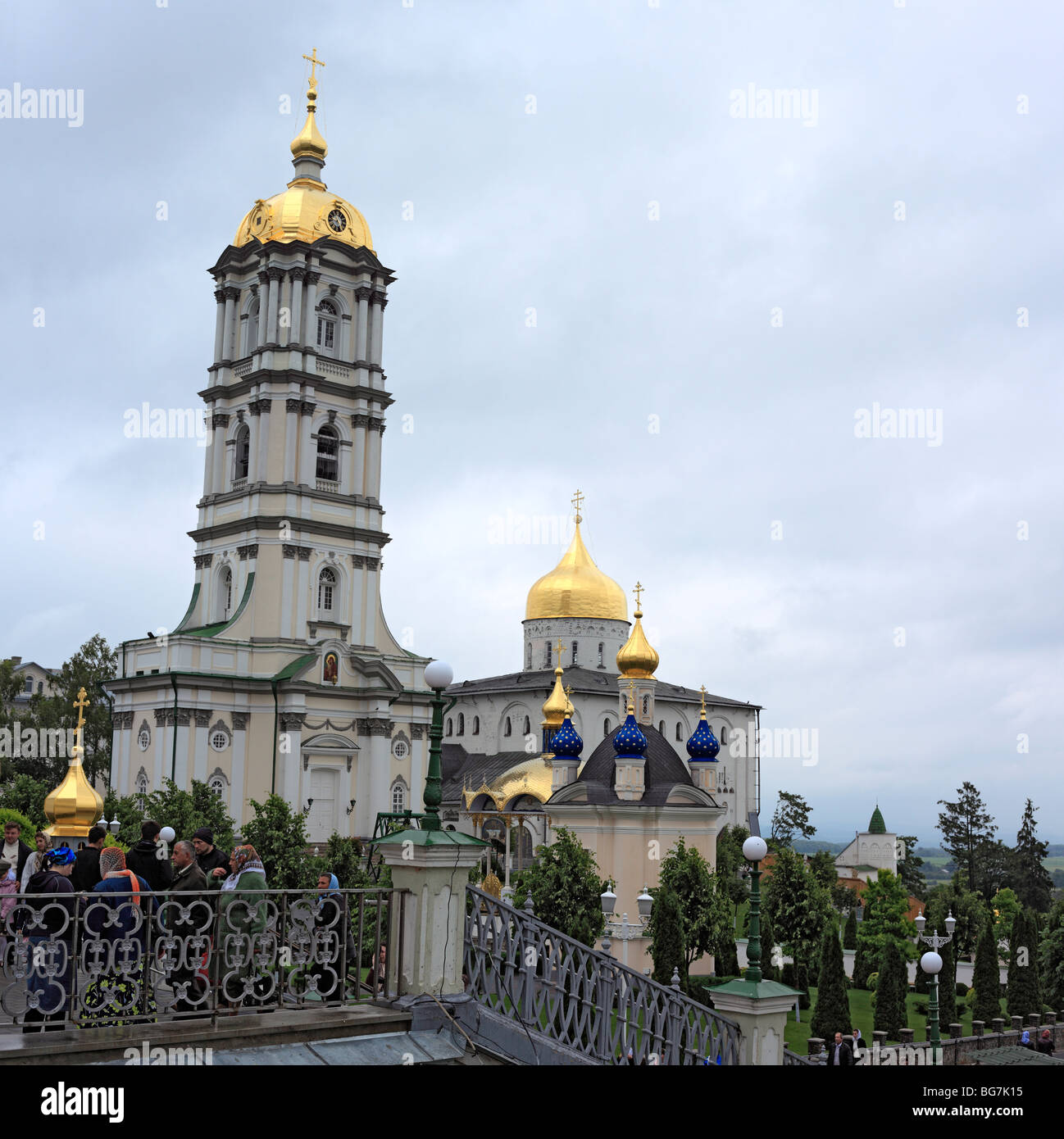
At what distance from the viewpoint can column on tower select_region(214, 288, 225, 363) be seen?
5241cm

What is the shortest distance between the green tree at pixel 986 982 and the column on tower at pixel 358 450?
29.9 metres

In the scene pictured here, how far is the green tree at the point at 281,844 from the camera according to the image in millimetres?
29312

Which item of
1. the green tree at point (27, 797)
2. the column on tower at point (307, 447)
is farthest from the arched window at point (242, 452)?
the green tree at point (27, 797)

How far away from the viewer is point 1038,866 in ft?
253

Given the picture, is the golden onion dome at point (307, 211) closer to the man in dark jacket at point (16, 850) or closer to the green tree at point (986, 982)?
the green tree at point (986, 982)

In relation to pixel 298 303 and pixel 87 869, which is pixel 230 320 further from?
pixel 87 869

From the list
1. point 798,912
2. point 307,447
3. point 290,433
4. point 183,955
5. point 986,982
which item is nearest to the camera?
point 183,955

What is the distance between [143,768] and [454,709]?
91.6ft

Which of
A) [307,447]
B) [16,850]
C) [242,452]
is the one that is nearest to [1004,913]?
[307,447]

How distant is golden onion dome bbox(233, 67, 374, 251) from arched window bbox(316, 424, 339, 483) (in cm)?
807

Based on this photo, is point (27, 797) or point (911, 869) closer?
point (27, 797)

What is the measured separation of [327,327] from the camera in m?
51.8

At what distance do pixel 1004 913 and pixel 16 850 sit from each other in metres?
43.0
